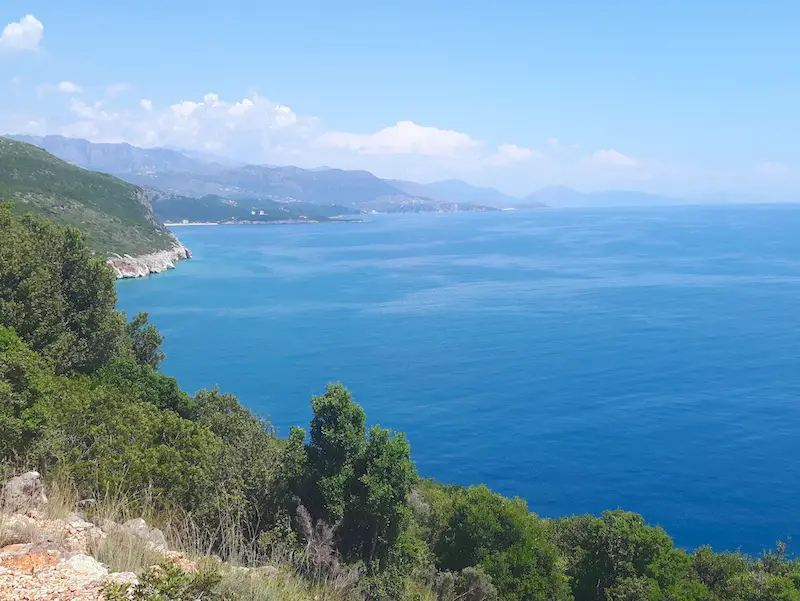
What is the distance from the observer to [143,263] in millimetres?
103875

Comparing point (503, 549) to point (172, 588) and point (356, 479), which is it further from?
point (172, 588)

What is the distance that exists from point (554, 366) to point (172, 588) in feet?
163

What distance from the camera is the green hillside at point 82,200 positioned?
9856cm

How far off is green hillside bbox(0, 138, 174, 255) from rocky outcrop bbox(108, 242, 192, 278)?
1.82m

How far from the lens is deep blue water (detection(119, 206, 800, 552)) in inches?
1336

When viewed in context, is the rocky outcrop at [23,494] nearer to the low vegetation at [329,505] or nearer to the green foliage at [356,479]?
the low vegetation at [329,505]

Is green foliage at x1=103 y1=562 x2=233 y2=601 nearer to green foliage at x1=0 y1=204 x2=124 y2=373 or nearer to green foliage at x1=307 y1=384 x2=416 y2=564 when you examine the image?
green foliage at x1=307 y1=384 x2=416 y2=564

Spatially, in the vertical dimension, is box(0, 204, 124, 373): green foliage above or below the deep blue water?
above

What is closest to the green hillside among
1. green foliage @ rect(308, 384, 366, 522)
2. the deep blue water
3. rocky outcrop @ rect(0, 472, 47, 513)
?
the deep blue water

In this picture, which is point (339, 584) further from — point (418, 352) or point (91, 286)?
point (418, 352)

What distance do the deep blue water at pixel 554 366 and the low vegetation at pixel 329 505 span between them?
1460cm

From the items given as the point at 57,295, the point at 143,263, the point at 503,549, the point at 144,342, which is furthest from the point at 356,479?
the point at 143,263

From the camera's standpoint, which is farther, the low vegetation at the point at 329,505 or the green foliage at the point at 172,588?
the low vegetation at the point at 329,505

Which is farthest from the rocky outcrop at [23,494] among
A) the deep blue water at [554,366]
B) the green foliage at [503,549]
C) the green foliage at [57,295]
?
the deep blue water at [554,366]
